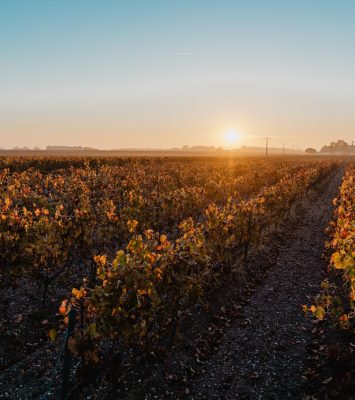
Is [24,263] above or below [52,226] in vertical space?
below

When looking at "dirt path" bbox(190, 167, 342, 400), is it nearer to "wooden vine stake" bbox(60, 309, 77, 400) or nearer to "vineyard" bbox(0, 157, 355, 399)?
"vineyard" bbox(0, 157, 355, 399)

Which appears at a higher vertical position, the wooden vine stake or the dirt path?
the wooden vine stake

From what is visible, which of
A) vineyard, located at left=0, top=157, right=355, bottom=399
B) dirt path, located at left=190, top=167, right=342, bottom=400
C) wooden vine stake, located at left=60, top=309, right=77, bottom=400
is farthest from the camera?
dirt path, located at left=190, top=167, right=342, bottom=400

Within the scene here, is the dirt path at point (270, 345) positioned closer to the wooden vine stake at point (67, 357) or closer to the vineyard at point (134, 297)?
the vineyard at point (134, 297)

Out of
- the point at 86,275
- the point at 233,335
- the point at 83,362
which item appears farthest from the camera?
the point at 86,275

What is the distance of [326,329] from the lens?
7734mm

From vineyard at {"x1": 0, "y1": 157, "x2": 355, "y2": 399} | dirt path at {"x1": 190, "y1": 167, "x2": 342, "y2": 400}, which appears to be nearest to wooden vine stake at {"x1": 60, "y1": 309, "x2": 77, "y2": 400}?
vineyard at {"x1": 0, "y1": 157, "x2": 355, "y2": 399}

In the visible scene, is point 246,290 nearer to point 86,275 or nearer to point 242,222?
point 242,222

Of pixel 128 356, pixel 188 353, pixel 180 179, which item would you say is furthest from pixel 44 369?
pixel 180 179

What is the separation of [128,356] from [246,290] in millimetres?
4114

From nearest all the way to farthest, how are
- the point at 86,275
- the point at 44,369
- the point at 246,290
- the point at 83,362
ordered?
the point at 83,362
the point at 44,369
the point at 246,290
the point at 86,275

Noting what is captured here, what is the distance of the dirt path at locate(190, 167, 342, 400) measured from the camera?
592 cm

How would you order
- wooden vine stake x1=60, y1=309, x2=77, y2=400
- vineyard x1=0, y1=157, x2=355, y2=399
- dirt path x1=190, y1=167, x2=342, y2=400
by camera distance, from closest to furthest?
wooden vine stake x1=60, y1=309, x2=77, y2=400
vineyard x1=0, y1=157, x2=355, y2=399
dirt path x1=190, y1=167, x2=342, y2=400

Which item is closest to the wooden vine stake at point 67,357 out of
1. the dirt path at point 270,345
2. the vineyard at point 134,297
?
the vineyard at point 134,297
